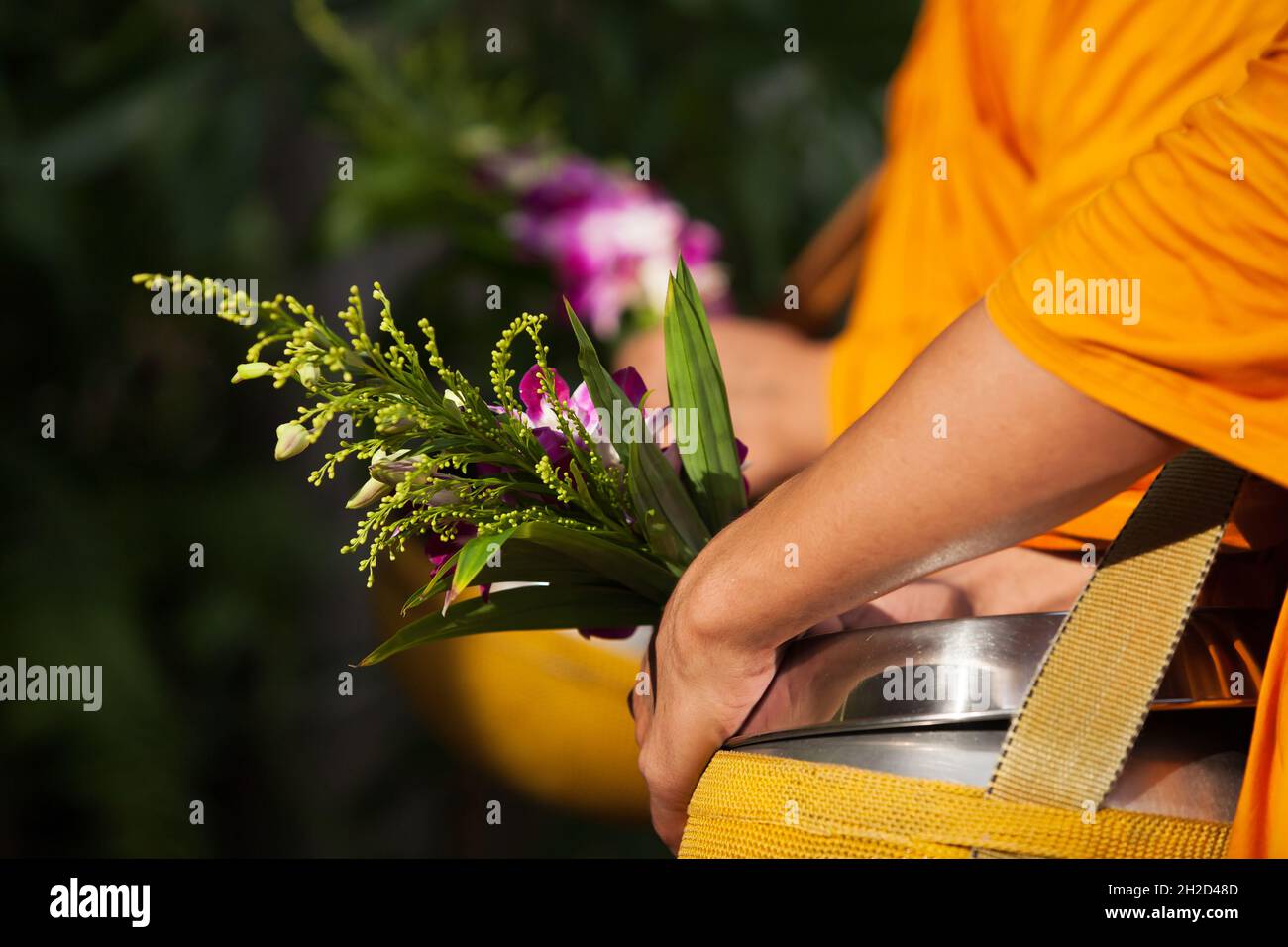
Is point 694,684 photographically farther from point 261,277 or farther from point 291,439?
point 261,277

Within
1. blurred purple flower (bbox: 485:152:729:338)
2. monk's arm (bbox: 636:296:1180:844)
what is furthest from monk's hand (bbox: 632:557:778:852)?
blurred purple flower (bbox: 485:152:729:338)

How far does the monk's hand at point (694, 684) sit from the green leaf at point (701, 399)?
7cm

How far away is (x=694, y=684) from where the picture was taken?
0.52m

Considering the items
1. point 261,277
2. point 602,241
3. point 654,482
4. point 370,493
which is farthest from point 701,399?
point 261,277

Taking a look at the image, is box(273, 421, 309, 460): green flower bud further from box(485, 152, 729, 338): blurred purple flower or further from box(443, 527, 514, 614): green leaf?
box(485, 152, 729, 338): blurred purple flower

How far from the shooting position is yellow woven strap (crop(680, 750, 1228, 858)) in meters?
0.43

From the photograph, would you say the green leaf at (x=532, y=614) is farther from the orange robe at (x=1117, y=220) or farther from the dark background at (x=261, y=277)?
the dark background at (x=261, y=277)

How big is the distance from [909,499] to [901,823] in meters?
0.11

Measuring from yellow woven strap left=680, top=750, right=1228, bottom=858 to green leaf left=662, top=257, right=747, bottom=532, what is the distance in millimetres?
122

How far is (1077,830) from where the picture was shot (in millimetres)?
432

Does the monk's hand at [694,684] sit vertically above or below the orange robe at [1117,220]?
below

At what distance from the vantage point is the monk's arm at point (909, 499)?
0.41 meters

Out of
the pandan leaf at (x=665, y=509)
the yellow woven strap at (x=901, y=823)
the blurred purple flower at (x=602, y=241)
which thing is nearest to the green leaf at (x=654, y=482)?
the pandan leaf at (x=665, y=509)
